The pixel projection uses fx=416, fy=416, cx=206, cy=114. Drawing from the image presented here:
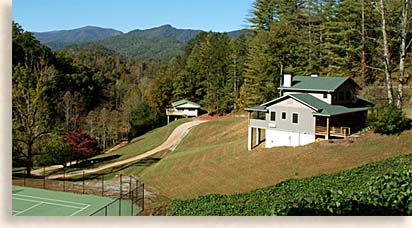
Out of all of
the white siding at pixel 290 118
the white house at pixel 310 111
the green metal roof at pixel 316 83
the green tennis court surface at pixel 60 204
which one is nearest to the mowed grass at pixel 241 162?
the white house at pixel 310 111

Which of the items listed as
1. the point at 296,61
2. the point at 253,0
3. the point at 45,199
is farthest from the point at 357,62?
the point at 45,199

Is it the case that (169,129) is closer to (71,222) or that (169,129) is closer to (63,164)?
(63,164)

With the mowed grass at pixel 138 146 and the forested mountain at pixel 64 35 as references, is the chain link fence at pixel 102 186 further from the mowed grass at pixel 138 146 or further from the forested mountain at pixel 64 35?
the forested mountain at pixel 64 35

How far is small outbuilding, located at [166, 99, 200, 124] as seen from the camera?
11.0 meters

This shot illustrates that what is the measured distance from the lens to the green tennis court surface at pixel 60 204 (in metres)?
5.63

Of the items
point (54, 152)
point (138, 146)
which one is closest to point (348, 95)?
point (138, 146)

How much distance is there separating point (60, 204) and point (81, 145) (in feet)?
10.7

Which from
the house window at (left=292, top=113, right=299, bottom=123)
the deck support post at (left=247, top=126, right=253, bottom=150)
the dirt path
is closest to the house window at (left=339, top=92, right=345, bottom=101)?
the house window at (left=292, top=113, right=299, bottom=123)

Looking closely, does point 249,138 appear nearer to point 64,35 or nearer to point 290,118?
point 290,118

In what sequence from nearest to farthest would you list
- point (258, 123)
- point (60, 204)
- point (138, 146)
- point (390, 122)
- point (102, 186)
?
point (60, 204)
point (102, 186)
point (390, 122)
point (258, 123)
point (138, 146)

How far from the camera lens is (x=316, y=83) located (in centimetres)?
921

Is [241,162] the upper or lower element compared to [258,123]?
lower

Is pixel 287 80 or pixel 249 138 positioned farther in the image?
pixel 249 138

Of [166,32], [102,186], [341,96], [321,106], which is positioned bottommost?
[102,186]
